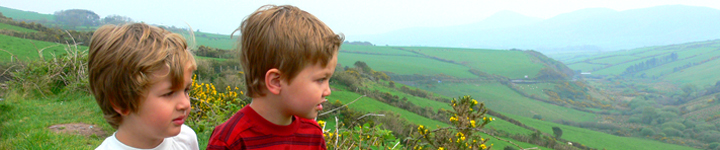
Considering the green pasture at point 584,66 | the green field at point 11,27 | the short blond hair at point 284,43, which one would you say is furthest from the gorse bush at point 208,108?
the green pasture at point 584,66

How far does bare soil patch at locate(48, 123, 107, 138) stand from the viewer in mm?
4211

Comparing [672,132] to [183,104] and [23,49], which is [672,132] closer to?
[183,104]

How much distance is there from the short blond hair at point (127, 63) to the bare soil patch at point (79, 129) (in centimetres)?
361

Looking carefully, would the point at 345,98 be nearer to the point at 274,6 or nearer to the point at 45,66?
the point at 45,66

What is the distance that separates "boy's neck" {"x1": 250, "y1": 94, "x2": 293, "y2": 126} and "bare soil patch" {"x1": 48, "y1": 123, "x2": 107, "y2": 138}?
148 inches

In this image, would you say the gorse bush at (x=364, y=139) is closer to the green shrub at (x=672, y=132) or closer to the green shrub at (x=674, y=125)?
the green shrub at (x=672, y=132)

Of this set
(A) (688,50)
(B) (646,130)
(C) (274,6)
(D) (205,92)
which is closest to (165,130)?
(C) (274,6)

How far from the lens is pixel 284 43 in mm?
1349

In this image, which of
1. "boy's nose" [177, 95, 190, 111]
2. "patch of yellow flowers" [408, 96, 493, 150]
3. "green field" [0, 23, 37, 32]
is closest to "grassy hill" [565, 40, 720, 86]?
"patch of yellow flowers" [408, 96, 493, 150]

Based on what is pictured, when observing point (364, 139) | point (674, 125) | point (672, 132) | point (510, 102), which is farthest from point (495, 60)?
point (364, 139)

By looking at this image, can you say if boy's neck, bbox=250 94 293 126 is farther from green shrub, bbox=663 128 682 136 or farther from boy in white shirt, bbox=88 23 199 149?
green shrub, bbox=663 128 682 136

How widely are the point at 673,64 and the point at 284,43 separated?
52809 millimetres

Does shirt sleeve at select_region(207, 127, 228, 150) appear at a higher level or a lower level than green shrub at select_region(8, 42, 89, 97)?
higher

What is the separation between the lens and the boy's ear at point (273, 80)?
135 centimetres
